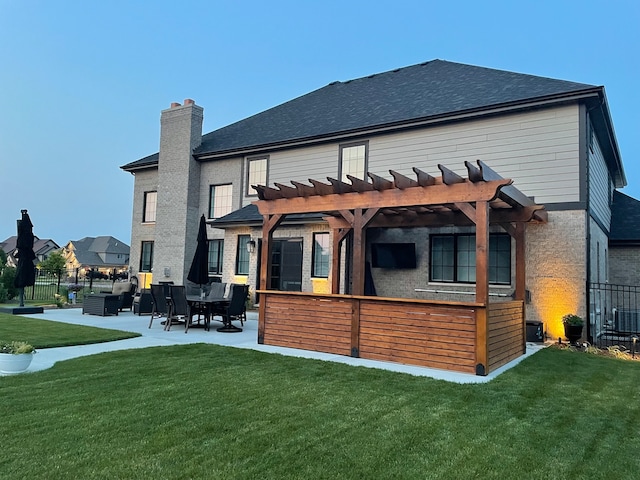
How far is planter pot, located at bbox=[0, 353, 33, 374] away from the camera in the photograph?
5703mm

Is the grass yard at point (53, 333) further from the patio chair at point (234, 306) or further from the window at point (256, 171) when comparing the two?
the window at point (256, 171)

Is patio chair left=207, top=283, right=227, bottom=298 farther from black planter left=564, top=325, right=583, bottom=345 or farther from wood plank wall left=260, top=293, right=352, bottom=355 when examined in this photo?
black planter left=564, top=325, right=583, bottom=345

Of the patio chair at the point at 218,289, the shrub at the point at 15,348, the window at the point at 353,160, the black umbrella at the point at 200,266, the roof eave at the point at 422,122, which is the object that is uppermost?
the roof eave at the point at 422,122

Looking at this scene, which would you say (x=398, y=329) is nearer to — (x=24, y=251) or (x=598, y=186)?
(x=598, y=186)

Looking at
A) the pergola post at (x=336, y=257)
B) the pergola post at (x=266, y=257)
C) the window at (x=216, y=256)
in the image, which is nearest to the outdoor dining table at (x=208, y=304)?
the pergola post at (x=266, y=257)

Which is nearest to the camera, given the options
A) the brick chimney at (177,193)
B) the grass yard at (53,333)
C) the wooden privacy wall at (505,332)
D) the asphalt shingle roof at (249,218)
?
the wooden privacy wall at (505,332)

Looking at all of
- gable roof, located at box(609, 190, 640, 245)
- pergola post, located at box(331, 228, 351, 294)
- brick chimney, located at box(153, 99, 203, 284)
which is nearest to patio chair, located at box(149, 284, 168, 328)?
pergola post, located at box(331, 228, 351, 294)

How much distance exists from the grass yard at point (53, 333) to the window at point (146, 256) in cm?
844

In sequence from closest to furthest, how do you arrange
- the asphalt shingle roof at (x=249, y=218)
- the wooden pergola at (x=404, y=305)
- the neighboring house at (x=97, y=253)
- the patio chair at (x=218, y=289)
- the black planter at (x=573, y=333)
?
the wooden pergola at (x=404, y=305), the black planter at (x=573, y=333), the patio chair at (x=218, y=289), the asphalt shingle roof at (x=249, y=218), the neighboring house at (x=97, y=253)

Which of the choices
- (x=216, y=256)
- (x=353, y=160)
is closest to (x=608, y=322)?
(x=353, y=160)

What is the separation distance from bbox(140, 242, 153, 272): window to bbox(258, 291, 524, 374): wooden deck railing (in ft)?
39.4

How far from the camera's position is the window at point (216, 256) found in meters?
17.0

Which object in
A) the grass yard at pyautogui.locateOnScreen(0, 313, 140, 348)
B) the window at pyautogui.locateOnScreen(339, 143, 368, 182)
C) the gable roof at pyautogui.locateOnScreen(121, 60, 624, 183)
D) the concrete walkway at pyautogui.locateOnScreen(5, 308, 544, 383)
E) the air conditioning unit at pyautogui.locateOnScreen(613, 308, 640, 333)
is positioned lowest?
the concrete walkway at pyautogui.locateOnScreen(5, 308, 544, 383)

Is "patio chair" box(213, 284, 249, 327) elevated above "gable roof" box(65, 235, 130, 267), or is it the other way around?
"gable roof" box(65, 235, 130, 267)
